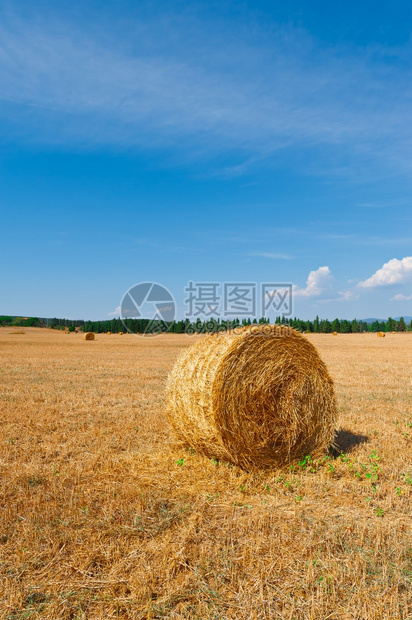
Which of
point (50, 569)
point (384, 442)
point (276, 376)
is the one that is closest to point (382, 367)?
point (384, 442)

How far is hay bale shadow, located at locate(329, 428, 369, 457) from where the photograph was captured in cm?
809

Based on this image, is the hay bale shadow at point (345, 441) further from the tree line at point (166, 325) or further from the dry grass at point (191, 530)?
the tree line at point (166, 325)

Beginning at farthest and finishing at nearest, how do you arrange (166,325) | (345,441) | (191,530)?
(166,325), (345,441), (191,530)

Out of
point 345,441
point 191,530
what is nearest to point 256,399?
point 345,441

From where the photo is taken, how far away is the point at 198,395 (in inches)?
291

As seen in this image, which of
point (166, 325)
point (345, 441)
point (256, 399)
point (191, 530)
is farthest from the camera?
point (166, 325)

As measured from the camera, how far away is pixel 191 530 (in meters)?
4.92

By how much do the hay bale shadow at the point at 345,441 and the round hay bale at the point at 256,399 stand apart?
0.48 meters

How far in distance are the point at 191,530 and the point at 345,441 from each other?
4.62 metres

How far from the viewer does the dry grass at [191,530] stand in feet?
12.6

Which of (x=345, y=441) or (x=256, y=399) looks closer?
(x=256, y=399)

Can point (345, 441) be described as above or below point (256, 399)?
below

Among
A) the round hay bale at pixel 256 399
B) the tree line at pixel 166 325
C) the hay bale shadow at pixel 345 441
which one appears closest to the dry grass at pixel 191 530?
the hay bale shadow at pixel 345 441

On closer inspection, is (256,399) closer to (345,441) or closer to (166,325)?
(345,441)
